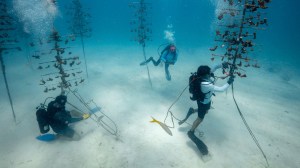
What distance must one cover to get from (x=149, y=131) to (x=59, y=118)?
13.7ft

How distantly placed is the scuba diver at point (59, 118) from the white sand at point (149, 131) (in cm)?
39

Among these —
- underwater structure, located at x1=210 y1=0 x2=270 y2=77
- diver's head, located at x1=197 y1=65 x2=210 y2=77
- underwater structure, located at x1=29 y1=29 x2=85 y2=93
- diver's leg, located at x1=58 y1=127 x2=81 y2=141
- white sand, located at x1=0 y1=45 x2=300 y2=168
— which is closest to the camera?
underwater structure, located at x1=210 y1=0 x2=270 y2=77

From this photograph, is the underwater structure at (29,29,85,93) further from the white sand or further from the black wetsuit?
the white sand

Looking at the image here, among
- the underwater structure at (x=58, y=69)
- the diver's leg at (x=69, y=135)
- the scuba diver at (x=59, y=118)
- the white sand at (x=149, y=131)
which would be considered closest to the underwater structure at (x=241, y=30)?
the white sand at (x=149, y=131)

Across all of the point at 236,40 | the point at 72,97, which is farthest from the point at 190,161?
the point at 72,97

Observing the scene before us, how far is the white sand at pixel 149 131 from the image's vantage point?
762cm

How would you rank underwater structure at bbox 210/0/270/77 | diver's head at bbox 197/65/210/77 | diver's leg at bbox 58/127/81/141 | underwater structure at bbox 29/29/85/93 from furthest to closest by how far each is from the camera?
underwater structure at bbox 29/29/85/93, diver's leg at bbox 58/127/81/141, diver's head at bbox 197/65/210/77, underwater structure at bbox 210/0/270/77

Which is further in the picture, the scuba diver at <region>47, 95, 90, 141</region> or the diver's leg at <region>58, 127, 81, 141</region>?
the diver's leg at <region>58, 127, 81, 141</region>

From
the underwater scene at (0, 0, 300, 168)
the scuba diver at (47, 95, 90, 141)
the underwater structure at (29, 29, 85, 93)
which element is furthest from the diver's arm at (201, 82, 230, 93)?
the scuba diver at (47, 95, 90, 141)

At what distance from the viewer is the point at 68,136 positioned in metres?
8.47

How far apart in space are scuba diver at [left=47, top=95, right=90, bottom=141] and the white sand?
393 millimetres

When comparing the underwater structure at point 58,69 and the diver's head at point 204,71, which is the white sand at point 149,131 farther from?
the diver's head at point 204,71

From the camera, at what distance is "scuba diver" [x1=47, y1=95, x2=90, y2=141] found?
7.70 m

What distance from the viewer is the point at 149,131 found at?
9375 millimetres
